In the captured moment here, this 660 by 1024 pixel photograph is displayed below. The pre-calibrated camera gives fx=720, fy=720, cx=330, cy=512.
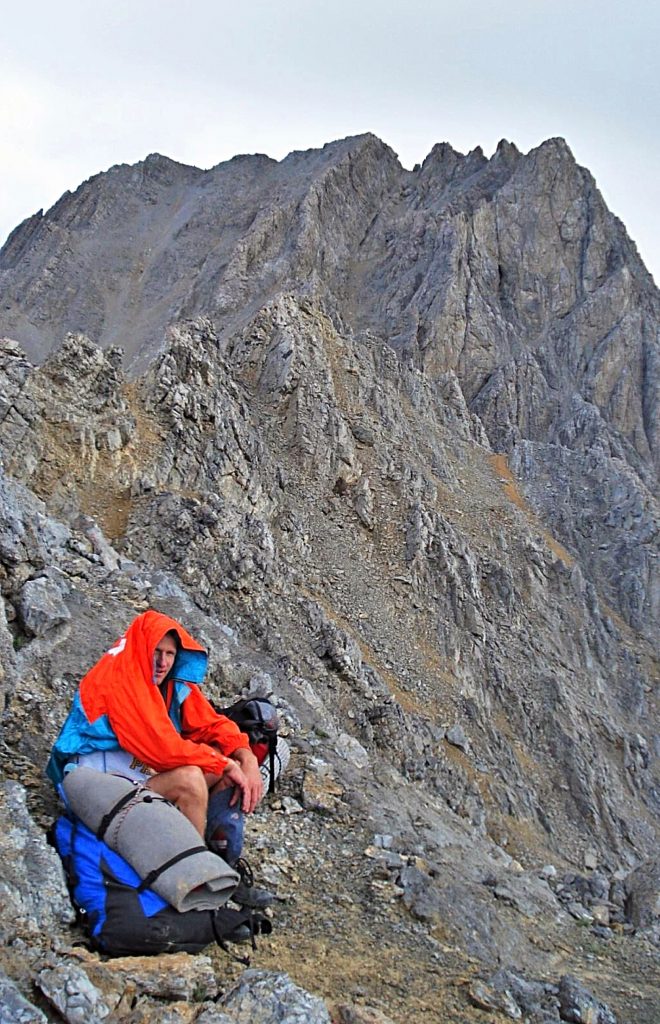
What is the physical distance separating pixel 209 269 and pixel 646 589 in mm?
41030

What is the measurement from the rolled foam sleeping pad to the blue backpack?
6 cm

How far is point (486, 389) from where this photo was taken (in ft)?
148

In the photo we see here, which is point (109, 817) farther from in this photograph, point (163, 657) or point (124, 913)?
point (163, 657)

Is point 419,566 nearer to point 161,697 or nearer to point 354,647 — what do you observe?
point 354,647

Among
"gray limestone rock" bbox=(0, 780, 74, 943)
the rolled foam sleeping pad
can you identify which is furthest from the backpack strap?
"gray limestone rock" bbox=(0, 780, 74, 943)

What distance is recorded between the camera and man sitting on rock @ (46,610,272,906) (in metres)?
4.73

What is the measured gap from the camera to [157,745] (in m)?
4.74

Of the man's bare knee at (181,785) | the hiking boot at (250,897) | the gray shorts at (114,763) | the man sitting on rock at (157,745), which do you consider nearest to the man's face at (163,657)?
the man sitting on rock at (157,745)

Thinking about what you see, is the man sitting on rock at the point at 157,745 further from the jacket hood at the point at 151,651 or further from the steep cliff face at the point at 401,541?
the steep cliff face at the point at 401,541

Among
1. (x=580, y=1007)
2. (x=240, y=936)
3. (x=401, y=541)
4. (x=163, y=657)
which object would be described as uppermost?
(x=401, y=541)

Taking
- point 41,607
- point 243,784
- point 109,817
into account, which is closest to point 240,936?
point 243,784

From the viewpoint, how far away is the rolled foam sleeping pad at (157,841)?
4.19 meters

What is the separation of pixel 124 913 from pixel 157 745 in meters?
0.98

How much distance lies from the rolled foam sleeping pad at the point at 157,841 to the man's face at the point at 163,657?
2.55 feet
